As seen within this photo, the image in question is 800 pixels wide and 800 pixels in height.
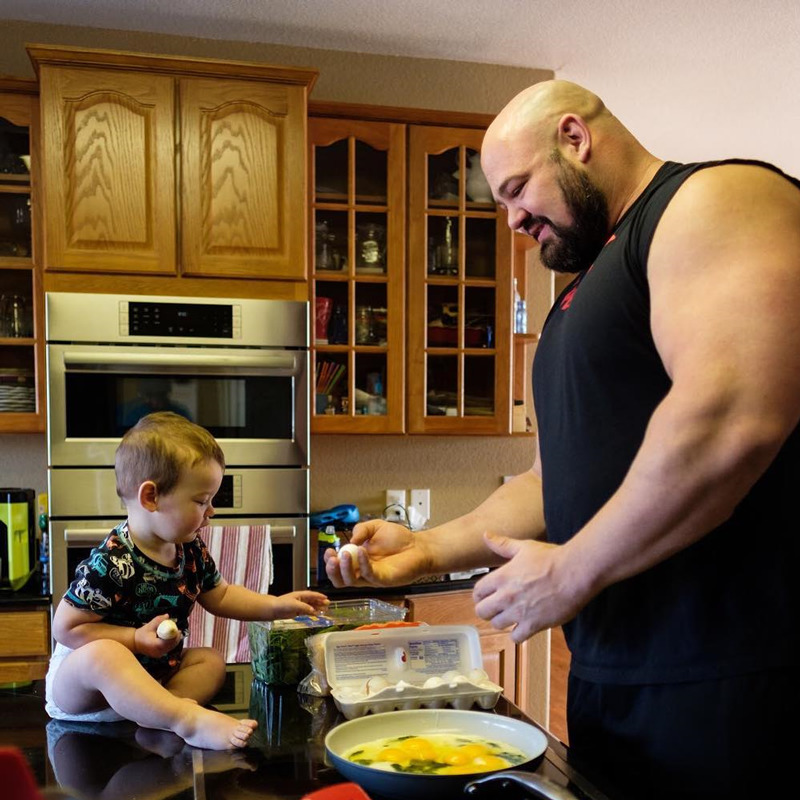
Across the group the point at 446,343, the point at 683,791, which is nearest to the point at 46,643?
the point at 446,343

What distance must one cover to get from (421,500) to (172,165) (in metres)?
1.58

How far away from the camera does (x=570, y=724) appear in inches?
48.6

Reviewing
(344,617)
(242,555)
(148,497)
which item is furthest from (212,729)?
(242,555)

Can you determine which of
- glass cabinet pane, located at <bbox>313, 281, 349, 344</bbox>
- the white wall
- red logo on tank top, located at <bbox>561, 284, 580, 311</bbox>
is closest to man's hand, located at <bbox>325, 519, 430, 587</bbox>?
red logo on tank top, located at <bbox>561, 284, 580, 311</bbox>

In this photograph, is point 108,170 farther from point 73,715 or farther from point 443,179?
point 73,715

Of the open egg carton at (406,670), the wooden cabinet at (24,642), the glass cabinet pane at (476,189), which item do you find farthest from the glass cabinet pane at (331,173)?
the open egg carton at (406,670)

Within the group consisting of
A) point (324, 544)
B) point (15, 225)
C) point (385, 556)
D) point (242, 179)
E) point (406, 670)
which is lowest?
point (324, 544)

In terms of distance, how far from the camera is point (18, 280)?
2.93 meters

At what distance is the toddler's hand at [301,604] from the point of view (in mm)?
1550

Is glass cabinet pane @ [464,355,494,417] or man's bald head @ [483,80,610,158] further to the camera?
glass cabinet pane @ [464,355,494,417]

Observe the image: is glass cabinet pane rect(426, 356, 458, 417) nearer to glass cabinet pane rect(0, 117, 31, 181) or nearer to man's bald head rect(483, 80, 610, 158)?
glass cabinet pane rect(0, 117, 31, 181)

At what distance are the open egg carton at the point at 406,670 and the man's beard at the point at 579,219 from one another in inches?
22.9

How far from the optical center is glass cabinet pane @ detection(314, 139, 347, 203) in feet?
10.4

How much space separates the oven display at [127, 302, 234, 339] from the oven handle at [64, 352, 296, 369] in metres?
0.07
